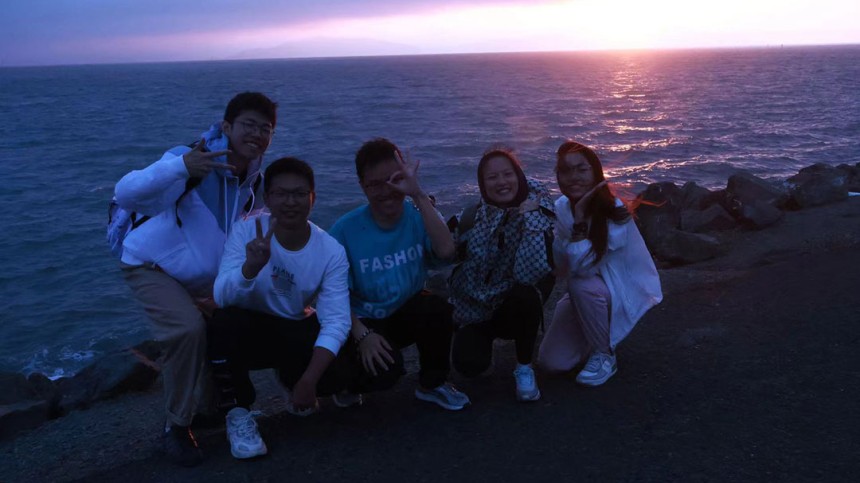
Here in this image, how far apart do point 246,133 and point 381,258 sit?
102 cm

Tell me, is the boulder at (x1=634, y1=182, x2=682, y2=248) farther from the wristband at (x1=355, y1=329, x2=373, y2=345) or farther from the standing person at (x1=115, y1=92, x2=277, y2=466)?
the standing person at (x1=115, y1=92, x2=277, y2=466)

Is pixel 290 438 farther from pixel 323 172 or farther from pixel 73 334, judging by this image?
pixel 323 172

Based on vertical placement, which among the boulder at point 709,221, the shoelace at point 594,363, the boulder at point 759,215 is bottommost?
the boulder at point 709,221

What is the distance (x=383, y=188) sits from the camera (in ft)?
13.3

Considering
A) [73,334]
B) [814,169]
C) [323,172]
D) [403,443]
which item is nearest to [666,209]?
[814,169]

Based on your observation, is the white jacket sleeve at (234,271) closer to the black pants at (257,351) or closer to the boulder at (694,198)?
the black pants at (257,351)

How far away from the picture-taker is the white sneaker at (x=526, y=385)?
4309 millimetres

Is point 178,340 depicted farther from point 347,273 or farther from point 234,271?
point 347,273

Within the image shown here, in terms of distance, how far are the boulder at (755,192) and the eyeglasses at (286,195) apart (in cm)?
781

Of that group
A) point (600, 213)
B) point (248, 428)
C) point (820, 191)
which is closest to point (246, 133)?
point (248, 428)

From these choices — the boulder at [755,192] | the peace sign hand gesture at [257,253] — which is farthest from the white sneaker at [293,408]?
the boulder at [755,192]

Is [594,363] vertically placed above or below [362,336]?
below

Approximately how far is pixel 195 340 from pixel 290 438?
0.75 m

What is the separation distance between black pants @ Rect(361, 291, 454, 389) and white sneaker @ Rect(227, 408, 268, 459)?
83cm
